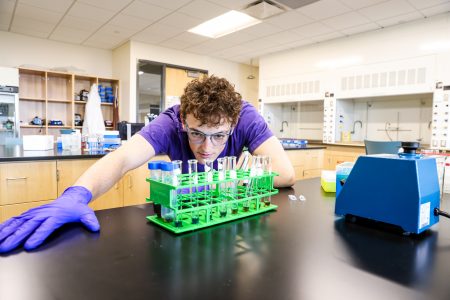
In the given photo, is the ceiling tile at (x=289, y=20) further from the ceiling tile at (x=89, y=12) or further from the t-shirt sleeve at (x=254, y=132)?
the t-shirt sleeve at (x=254, y=132)

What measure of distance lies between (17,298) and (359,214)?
0.79 m

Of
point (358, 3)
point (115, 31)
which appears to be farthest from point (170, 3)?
point (358, 3)

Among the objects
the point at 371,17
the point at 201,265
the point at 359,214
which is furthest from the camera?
the point at 371,17

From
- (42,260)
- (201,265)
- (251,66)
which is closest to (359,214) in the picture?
(201,265)

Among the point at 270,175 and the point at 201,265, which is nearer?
the point at 201,265

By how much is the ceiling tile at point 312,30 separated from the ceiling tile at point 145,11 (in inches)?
77.8

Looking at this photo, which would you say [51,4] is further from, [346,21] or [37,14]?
[346,21]

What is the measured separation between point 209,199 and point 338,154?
4.44 meters

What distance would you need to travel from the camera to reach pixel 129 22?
4.31 metres

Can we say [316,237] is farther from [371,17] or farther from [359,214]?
[371,17]

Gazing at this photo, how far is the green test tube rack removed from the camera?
0.73 m

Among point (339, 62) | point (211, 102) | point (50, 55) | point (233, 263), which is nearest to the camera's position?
point (233, 263)

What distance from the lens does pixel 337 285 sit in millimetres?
510

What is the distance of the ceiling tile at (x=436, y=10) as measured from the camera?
3629 mm
